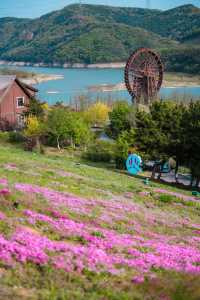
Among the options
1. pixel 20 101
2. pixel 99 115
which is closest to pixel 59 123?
pixel 20 101

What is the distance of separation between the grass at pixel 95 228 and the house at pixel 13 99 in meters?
37.4

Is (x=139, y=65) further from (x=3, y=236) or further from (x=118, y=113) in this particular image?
(x=3, y=236)

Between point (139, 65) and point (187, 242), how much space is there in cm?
7221

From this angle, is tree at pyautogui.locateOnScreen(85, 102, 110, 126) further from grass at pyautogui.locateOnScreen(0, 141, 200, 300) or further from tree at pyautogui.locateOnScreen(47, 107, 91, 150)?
grass at pyautogui.locateOnScreen(0, 141, 200, 300)

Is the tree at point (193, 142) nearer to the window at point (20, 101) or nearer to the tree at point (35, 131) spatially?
→ the tree at point (35, 131)

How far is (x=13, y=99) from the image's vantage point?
58.9 metres

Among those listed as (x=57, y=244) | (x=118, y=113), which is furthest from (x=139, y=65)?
(x=57, y=244)

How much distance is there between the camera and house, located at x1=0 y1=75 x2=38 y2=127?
58.2 meters

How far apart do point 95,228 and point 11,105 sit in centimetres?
4820

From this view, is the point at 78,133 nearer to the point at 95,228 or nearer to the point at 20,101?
the point at 20,101

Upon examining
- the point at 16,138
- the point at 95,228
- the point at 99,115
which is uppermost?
the point at 95,228

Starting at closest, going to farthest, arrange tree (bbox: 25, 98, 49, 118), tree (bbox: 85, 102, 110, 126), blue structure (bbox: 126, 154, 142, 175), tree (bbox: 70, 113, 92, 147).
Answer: blue structure (bbox: 126, 154, 142, 175) → tree (bbox: 70, 113, 92, 147) → tree (bbox: 25, 98, 49, 118) → tree (bbox: 85, 102, 110, 126)

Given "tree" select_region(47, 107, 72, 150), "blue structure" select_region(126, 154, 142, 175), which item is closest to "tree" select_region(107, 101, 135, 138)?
"tree" select_region(47, 107, 72, 150)

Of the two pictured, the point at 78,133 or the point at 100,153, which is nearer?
the point at 100,153
